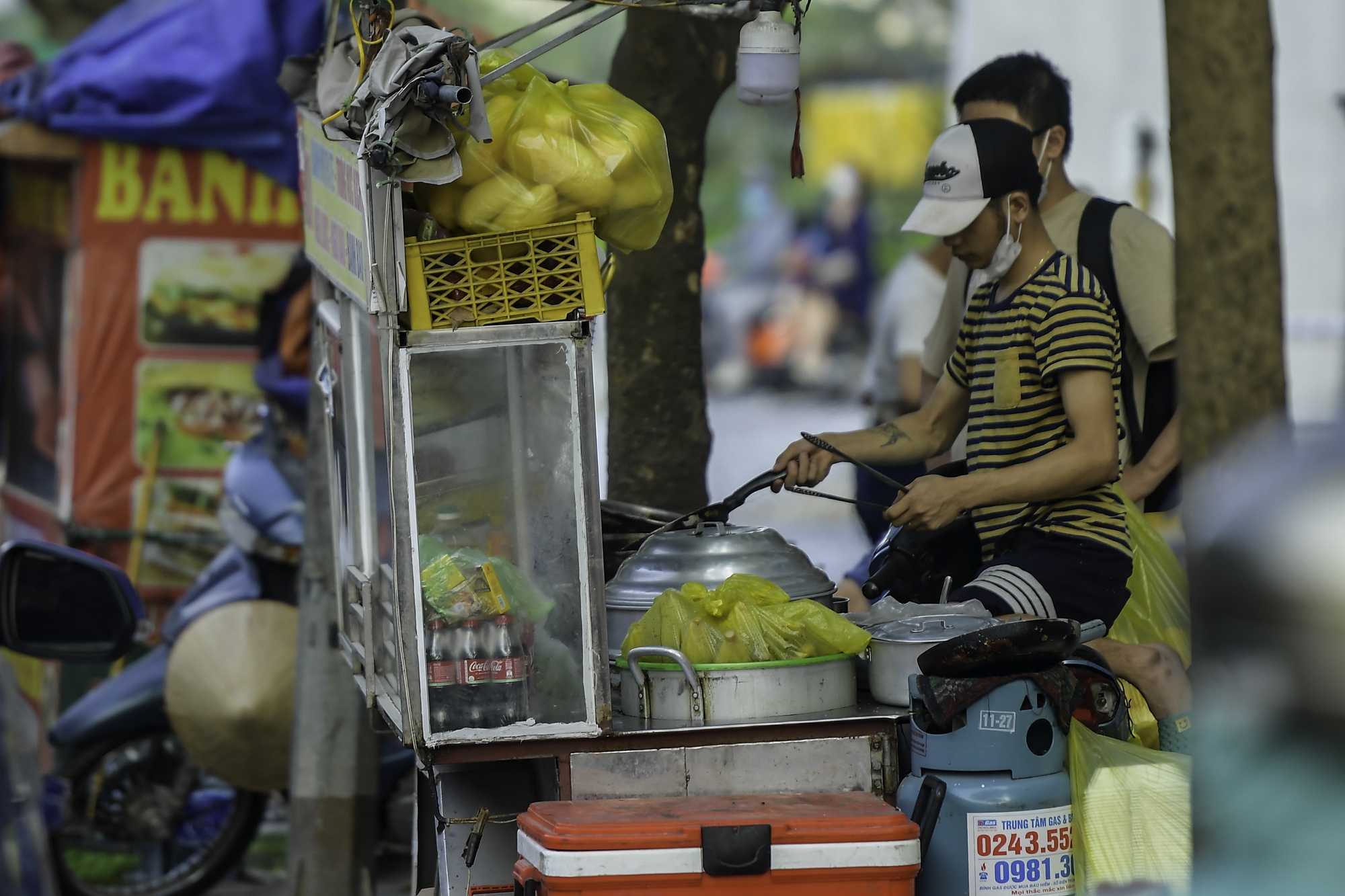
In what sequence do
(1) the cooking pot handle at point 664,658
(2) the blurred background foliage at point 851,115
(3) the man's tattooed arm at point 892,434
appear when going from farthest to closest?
(2) the blurred background foliage at point 851,115 < (3) the man's tattooed arm at point 892,434 < (1) the cooking pot handle at point 664,658

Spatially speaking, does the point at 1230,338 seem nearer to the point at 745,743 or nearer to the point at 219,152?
the point at 745,743

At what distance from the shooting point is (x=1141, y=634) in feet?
12.3

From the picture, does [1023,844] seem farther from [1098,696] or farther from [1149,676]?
[1149,676]

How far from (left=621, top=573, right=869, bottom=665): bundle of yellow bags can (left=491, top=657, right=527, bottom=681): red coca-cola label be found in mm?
288

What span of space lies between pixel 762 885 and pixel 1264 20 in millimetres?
1655

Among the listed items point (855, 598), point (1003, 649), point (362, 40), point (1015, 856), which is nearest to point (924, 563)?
point (1003, 649)

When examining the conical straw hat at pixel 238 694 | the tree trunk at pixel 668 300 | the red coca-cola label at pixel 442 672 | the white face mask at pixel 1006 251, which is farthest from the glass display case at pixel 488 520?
the conical straw hat at pixel 238 694

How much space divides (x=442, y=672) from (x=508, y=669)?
0.12m

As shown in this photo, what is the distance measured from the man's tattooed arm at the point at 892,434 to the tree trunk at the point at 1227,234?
1.61 metres

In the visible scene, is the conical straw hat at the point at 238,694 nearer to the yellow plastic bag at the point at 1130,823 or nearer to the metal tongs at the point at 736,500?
the metal tongs at the point at 736,500

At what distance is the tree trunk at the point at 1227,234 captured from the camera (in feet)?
8.00

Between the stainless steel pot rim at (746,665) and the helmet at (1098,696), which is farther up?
the stainless steel pot rim at (746,665)

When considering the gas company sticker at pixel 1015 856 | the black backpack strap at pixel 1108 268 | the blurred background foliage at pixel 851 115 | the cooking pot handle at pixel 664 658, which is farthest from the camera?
the blurred background foliage at pixel 851 115

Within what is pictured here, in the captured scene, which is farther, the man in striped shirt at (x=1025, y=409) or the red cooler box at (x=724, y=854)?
the man in striped shirt at (x=1025, y=409)
